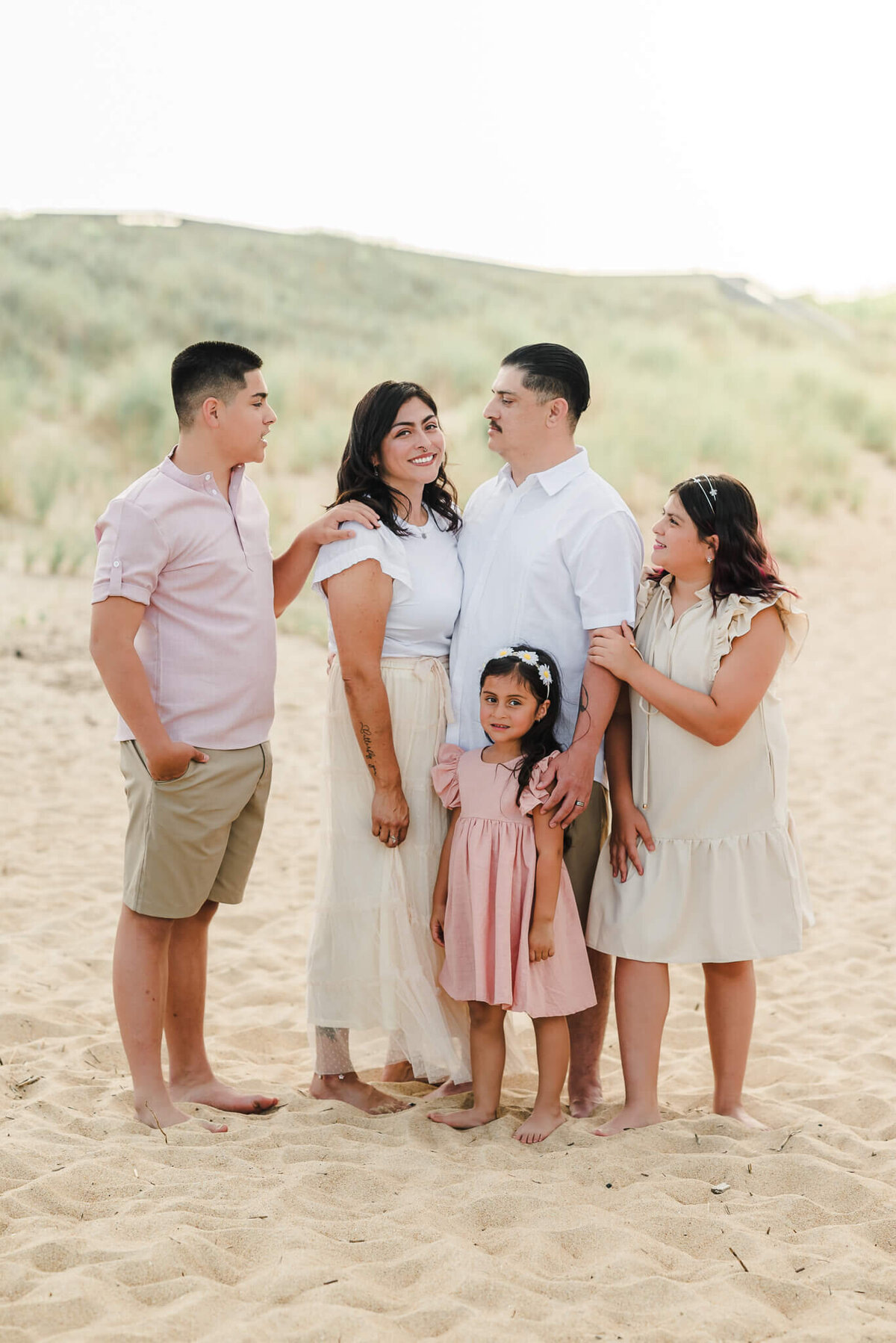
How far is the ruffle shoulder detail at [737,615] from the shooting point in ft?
10.5

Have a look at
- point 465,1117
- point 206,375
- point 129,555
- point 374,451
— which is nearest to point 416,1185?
point 465,1117

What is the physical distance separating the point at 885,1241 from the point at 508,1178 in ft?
2.88

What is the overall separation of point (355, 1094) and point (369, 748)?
108 cm

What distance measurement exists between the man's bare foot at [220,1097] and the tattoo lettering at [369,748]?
3.42 ft

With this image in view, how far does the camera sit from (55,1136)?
321 cm

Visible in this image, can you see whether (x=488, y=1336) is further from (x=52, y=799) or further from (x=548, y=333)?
(x=548, y=333)

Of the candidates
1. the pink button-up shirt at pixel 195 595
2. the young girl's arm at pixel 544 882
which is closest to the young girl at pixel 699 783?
the young girl's arm at pixel 544 882

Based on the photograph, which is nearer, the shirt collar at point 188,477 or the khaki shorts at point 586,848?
the shirt collar at point 188,477

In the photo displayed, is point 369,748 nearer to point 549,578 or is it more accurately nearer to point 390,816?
point 390,816

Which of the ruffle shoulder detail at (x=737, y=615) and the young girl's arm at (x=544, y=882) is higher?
the ruffle shoulder detail at (x=737, y=615)

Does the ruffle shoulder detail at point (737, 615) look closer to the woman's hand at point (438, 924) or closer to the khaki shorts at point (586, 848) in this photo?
the khaki shorts at point (586, 848)

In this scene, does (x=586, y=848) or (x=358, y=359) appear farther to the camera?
(x=358, y=359)

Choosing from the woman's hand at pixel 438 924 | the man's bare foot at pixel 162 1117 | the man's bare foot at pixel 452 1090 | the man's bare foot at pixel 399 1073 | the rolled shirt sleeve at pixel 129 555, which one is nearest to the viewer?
the rolled shirt sleeve at pixel 129 555

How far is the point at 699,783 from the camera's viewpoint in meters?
3.30
